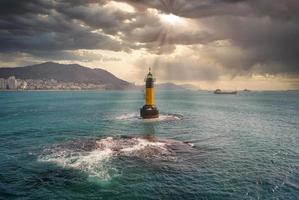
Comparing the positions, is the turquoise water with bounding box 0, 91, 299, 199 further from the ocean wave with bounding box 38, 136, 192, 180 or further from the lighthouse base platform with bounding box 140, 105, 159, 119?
the lighthouse base platform with bounding box 140, 105, 159, 119

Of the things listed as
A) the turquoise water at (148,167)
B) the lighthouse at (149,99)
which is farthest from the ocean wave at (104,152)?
the lighthouse at (149,99)

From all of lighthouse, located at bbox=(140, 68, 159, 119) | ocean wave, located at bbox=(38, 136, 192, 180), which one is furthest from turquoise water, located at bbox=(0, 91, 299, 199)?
lighthouse, located at bbox=(140, 68, 159, 119)

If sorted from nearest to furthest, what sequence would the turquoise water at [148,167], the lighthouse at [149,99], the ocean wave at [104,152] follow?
the turquoise water at [148,167]
the ocean wave at [104,152]
the lighthouse at [149,99]

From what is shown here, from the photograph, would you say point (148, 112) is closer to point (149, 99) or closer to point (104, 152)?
point (149, 99)

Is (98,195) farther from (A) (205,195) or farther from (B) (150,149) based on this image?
(B) (150,149)

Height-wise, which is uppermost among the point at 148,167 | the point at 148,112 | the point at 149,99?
the point at 149,99

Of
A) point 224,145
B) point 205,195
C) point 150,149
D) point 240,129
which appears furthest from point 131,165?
point 240,129

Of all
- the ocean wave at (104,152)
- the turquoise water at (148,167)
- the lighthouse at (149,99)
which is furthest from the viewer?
the lighthouse at (149,99)

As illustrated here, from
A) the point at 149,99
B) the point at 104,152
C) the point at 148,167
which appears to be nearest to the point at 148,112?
the point at 149,99

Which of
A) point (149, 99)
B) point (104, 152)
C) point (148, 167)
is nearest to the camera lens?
→ point (148, 167)

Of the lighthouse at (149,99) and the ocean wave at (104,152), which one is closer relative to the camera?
the ocean wave at (104,152)

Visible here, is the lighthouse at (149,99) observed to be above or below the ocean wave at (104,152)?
above

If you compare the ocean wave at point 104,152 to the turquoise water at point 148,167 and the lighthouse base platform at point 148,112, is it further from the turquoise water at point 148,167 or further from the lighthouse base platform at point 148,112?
the lighthouse base platform at point 148,112
